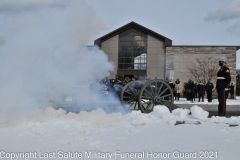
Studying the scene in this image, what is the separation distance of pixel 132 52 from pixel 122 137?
91.3 feet

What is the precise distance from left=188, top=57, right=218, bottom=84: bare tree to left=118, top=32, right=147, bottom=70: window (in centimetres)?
498

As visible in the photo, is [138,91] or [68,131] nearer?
[68,131]

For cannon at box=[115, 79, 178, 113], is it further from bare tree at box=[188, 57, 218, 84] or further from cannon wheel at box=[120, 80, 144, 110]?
bare tree at box=[188, 57, 218, 84]

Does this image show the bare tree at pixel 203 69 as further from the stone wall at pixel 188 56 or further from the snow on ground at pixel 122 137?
the snow on ground at pixel 122 137

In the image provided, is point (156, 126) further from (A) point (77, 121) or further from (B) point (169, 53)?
(B) point (169, 53)

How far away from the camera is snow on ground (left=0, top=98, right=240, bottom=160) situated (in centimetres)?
448

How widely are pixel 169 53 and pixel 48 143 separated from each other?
90.8ft

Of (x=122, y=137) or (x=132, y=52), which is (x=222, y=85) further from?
(x=132, y=52)

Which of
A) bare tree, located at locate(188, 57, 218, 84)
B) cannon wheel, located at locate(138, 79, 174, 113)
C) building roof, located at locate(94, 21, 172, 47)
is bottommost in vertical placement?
cannon wheel, located at locate(138, 79, 174, 113)

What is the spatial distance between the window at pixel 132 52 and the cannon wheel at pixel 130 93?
2227cm

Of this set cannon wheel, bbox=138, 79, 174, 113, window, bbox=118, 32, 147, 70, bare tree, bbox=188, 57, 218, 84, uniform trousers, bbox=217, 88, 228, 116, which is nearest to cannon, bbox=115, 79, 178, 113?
cannon wheel, bbox=138, 79, 174, 113

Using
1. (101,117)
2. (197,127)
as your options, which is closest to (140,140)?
(197,127)

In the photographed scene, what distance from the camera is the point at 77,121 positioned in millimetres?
6844

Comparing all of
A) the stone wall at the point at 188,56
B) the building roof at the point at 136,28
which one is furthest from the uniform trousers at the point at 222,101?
the building roof at the point at 136,28
